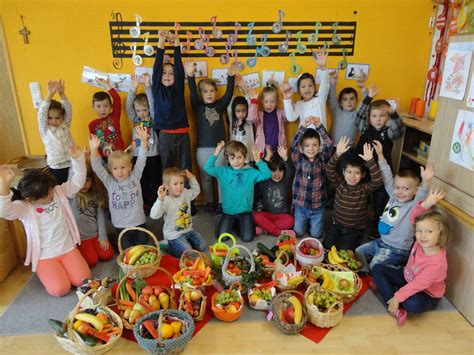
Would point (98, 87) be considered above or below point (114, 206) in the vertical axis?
above

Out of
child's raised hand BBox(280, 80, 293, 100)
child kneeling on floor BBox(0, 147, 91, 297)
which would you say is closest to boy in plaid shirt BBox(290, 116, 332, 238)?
child's raised hand BBox(280, 80, 293, 100)

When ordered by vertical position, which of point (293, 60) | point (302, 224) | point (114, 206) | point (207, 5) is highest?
point (207, 5)

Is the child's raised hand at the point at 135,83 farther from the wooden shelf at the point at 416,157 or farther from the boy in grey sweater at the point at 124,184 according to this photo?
the wooden shelf at the point at 416,157

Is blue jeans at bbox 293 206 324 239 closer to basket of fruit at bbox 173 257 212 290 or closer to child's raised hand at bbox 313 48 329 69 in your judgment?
basket of fruit at bbox 173 257 212 290

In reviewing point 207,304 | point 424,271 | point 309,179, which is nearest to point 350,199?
point 309,179

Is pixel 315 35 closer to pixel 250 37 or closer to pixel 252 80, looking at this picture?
pixel 250 37

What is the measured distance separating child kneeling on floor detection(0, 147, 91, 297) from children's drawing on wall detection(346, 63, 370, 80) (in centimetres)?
285

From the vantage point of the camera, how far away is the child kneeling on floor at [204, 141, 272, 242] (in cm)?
A: 339

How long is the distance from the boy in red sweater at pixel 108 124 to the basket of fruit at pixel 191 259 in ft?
5.05

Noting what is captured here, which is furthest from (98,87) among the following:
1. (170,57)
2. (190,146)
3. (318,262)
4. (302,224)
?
(318,262)

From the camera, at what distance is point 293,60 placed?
12.6ft

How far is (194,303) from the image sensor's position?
2.39m

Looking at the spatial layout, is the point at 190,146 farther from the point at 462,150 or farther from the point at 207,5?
the point at 462,150

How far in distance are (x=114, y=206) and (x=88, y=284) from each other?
83 centimetres
